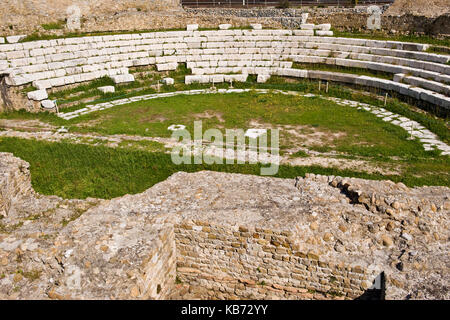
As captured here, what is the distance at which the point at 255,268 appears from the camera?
6965 mm

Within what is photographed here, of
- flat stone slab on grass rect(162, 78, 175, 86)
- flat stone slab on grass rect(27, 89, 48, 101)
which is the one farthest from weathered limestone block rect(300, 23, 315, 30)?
flat stone slab on grass rect(27, 89, 48, 101)

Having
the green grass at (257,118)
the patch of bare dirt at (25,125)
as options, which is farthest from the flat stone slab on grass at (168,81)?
the patch of bare dirt at (25,125)

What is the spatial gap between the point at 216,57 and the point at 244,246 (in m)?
15.3

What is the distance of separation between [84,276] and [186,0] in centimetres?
2373

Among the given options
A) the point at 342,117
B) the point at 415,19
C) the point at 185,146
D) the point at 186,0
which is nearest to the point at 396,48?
the point at 415,19

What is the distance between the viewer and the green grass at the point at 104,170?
10398 millimetres

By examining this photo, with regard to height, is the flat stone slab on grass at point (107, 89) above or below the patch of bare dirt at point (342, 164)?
above

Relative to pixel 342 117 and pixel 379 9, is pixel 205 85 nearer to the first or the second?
pixel 342 117

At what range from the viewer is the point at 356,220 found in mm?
6871

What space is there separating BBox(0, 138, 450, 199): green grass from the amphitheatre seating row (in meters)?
5.17

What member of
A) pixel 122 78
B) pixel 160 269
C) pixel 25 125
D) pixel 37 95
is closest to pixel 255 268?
pixel 160 269

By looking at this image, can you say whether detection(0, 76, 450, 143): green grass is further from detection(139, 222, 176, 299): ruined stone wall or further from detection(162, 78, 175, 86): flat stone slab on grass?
detection(139, 222, 176, 299): ruined stone wall

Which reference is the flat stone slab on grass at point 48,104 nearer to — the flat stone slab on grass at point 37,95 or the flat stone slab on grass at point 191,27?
the flat stone slab on grass at point 37,95

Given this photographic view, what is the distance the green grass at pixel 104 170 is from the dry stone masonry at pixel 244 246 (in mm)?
2194
